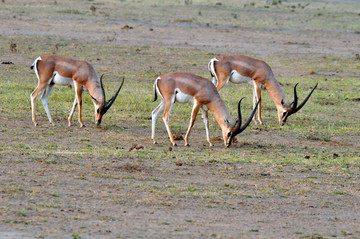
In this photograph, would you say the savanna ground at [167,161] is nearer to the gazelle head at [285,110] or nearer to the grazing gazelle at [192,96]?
the gazelle head at [285,110]

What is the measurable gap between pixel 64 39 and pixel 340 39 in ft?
40.3

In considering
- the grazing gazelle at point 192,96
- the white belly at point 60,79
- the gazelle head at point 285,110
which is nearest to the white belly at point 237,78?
the gazelle head at point 285,110

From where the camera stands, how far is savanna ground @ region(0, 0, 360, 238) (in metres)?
7.34

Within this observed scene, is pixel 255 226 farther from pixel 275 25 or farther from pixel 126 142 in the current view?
pixel 275 25

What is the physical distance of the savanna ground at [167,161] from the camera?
7.34 m

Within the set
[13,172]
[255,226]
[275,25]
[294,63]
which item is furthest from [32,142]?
[275,25]

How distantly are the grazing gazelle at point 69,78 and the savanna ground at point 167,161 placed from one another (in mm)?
410

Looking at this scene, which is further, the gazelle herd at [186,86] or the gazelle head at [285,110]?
the gazelle head at [285,110]

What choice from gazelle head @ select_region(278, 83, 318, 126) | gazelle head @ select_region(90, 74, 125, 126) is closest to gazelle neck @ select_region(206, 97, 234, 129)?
gazelle head @ select_region(90, 74, 125, 126)

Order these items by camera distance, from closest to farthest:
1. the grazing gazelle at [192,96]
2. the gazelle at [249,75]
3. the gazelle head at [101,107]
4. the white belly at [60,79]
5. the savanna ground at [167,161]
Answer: the savanna ground at [167,161] < the grazing gazelle at [192,96] < the gazelle head at [101,107] < the white belly at [60,79] < the gazelle at [249,75]

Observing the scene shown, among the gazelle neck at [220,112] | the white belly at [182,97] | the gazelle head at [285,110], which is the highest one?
the white belly at [182,97]

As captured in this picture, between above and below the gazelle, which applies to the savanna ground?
below

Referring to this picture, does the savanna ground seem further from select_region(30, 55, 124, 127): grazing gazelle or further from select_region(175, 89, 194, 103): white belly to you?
select_region(175, 89, 194, 103): white belly

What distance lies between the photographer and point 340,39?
3020 centimetres
